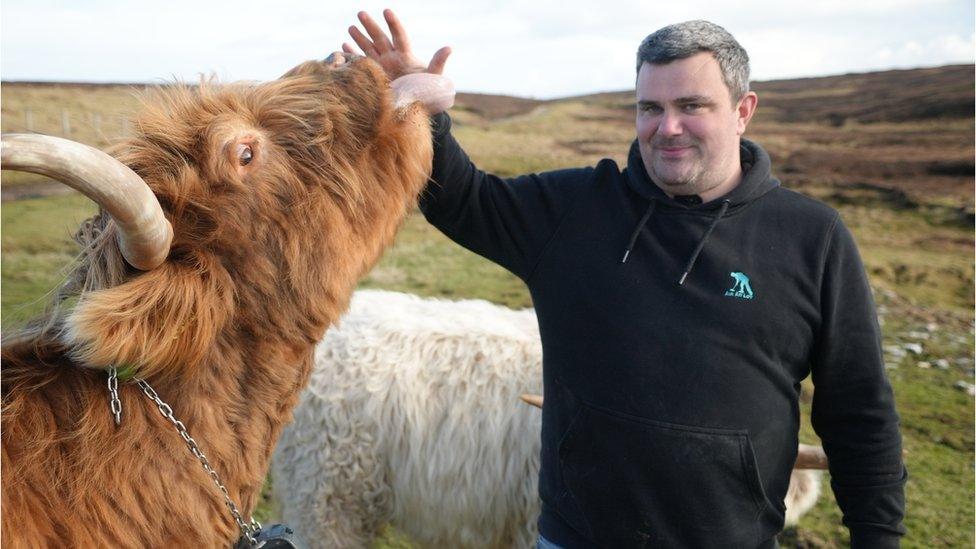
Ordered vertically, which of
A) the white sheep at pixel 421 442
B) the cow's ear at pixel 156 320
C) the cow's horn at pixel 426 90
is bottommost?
the white sheep at pixel 421 442

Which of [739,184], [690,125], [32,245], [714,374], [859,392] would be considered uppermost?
[690,125]

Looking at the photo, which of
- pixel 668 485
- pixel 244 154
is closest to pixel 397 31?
pixel 244 154

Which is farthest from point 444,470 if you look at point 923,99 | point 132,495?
point 923,99

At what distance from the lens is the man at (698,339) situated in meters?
2.47

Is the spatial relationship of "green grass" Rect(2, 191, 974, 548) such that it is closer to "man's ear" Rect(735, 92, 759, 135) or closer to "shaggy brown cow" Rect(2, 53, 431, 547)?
"shaggy brown cow" Rect(2, 53, 431, 547)

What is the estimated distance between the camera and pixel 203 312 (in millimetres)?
1845

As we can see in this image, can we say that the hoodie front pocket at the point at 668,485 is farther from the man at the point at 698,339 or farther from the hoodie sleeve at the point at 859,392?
the hoodie sleeve at the point at 859,392

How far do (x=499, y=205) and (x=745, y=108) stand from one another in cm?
104

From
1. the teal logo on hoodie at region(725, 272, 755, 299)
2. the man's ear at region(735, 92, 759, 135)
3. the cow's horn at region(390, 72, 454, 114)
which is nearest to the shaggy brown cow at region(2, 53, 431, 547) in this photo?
the cow's horn at region(390, 72, 454, 114)

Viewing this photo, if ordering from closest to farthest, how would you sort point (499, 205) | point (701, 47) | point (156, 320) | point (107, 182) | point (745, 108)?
point (107, 182) < point (156, 320) < point (701, 47) < point (745, 108) < point (499, 205)

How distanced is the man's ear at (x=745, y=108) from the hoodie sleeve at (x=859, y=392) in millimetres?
548

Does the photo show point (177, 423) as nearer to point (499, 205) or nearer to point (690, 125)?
point (499, 205)

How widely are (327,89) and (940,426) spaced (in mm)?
7871

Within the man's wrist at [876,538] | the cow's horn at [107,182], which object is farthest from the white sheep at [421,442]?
the cow's horn at [107,182]
